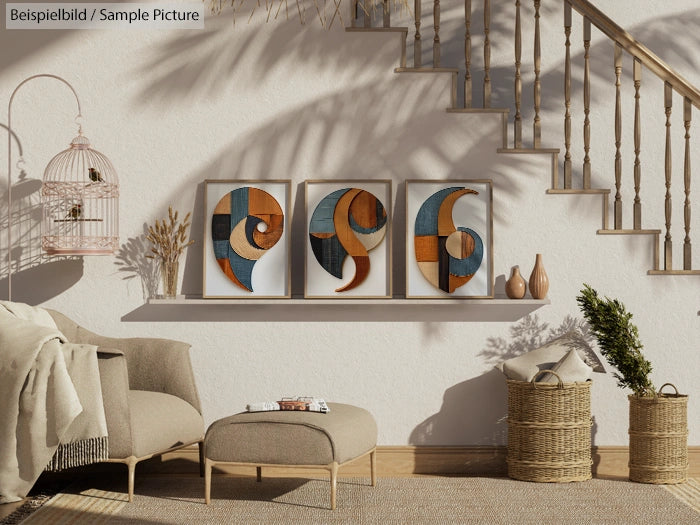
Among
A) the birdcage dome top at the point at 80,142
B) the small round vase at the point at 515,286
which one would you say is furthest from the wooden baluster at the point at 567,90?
the birdcage dome top at the point at 80,142

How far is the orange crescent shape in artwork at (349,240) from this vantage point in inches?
194

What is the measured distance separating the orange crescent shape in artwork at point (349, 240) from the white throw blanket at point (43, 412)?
1.47 m

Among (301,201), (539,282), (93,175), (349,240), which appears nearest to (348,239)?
(349,240)

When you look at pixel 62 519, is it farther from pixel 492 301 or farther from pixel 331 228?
pixel 492 301

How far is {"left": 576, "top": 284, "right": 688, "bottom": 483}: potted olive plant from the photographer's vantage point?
15.1 feet

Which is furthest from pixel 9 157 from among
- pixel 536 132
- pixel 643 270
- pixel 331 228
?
pixel 643 270

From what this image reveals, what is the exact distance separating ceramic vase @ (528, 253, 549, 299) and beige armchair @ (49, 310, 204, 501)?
5.86 feet

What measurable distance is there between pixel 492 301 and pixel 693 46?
75.2 inches

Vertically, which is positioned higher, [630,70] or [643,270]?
[630,70]

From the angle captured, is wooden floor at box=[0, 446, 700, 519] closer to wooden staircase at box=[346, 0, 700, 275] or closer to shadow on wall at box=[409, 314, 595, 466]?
shadow on wall at box=[409, 314, 595, 466]

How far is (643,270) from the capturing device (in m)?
4.96

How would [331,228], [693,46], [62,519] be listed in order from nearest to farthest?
[62,519] → [331,228] → [693,46]

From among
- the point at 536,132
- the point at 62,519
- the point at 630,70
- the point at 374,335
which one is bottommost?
the point at 62,519

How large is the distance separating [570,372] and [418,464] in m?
0.94
